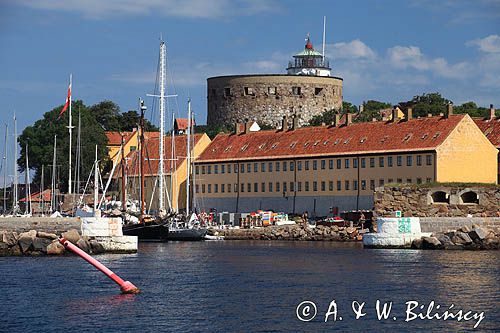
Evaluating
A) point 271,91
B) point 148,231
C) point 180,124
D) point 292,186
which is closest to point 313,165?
point 292,186

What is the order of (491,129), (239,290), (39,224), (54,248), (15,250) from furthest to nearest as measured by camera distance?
(491,129)
(39,224)
(15,250)
(54,248)
(239,290)

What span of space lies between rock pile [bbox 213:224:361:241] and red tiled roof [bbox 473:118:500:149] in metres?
15.4

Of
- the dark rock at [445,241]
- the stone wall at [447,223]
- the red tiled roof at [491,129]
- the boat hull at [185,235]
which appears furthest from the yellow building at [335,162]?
the dark rock at [445,241]

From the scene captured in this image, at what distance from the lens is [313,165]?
324 ft

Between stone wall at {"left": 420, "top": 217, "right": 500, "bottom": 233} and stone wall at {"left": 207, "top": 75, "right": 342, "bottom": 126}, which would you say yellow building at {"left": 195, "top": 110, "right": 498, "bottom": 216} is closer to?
stone wall at {"left": 420, "top": 217, "right": 500, "bottom": 233}

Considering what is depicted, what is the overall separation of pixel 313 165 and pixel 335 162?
2.60m

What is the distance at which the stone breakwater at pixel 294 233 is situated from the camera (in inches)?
3398

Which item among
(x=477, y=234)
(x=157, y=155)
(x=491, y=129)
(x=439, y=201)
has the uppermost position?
(x=491, y=129)

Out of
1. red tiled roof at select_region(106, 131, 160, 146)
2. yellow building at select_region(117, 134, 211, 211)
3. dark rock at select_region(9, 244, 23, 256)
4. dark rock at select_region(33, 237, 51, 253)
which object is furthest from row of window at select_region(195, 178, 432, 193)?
dark rock at select_region(9, 244, 23, 256)

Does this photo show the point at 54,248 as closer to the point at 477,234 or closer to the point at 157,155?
the point at 477,234

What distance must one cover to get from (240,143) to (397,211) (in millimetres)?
30545

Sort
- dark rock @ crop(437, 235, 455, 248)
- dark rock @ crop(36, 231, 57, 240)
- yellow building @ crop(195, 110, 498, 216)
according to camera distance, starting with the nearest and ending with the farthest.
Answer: dark rock @ crop(36, 231, 57, 240) → dark rock @ crop(437, 235, 455, 248) → yellow building @ crop(195, 110, 498, 216)

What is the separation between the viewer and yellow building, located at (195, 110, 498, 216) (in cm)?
8938

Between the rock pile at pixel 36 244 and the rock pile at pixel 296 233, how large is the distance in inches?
1123
